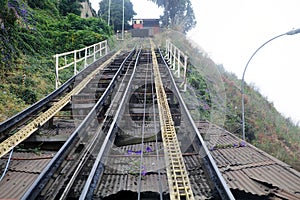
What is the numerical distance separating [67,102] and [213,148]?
3587 millimetres

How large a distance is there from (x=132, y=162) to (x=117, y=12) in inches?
1702

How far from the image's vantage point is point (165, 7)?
1506 inches

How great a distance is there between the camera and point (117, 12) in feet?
144

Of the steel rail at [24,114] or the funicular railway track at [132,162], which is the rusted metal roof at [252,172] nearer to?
the funicular railway track at [132,162]

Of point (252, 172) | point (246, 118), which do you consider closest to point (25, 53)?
point (252, 172)

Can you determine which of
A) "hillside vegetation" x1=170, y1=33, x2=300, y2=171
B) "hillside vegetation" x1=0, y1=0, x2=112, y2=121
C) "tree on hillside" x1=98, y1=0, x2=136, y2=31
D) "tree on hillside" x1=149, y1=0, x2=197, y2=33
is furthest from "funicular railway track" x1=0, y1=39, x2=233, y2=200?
"tree on hillside" x1=98, y1=0, x2=136, y2=31

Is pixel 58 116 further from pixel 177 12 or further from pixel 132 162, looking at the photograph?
pixel 177 12

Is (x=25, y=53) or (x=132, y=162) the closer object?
(x=132, y=162)

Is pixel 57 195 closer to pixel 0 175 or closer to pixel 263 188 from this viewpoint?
pixel 0 175

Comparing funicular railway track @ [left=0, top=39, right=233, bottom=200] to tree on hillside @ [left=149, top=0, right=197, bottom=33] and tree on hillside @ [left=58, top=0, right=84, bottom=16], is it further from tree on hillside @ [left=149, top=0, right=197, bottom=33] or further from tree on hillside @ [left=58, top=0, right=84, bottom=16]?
tree on hillside @ [left=149, top=0, right=197, bottom=33]

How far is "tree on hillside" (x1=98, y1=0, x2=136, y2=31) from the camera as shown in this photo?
43219 millimetres

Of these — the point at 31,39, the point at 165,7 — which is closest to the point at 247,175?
the point at 31,39

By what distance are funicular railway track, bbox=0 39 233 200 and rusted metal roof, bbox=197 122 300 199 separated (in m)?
0.40

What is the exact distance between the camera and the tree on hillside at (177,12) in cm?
3672
